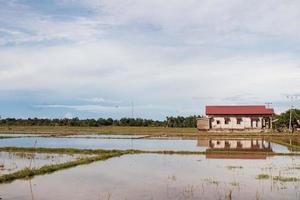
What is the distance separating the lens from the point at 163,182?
38.4 feet

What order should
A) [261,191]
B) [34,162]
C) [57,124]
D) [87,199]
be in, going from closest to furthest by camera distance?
[87,199]
[261,191]
[34,162]
[57,124]

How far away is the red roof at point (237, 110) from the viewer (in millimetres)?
41594

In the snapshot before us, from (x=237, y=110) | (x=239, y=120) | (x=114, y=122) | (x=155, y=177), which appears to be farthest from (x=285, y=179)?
(x=114, y=122)

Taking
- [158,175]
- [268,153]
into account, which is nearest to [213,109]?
[268,153]

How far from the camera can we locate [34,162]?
640 inches

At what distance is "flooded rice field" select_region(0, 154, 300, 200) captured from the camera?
986 centimetres

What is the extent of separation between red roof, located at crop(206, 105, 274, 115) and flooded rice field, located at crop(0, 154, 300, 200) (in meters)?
24.6

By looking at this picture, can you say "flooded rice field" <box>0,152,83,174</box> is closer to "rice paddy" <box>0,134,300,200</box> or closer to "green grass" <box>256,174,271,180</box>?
"rice paddy" <box>0,134,300,200</box>

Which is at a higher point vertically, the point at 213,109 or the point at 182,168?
the point at 213,109

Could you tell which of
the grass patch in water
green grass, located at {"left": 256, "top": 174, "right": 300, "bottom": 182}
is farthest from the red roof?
green grass, located at {"left": 256, "top": 174, "right": 300, "bottom": 182}

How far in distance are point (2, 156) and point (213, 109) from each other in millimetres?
27155

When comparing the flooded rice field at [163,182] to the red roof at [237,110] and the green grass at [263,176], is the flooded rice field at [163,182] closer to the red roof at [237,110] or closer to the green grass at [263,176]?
the green grass at [263,176]

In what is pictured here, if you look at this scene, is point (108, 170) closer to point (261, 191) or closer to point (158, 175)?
point (158, 175)

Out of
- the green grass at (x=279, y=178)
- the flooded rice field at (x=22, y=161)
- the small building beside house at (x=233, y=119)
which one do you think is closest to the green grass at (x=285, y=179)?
the green grass at (x=279, y=178)
